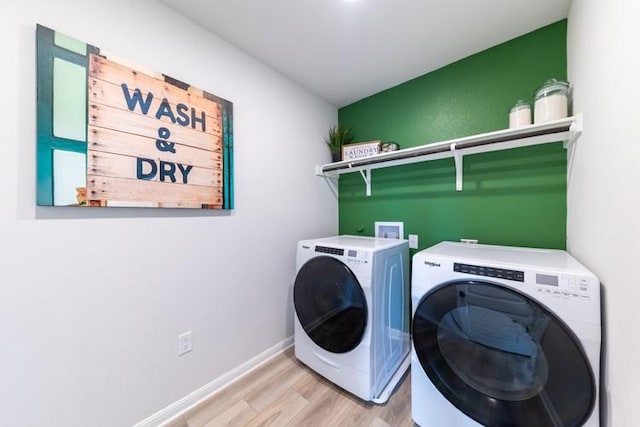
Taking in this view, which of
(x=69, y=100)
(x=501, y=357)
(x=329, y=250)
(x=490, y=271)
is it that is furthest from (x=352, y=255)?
(x=69, y=100)

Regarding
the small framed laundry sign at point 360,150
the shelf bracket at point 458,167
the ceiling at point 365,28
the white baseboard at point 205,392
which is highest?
the ceiling at point 365,28

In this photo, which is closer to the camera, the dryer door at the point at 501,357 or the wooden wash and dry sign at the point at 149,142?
the dryer door at the point at 501,357

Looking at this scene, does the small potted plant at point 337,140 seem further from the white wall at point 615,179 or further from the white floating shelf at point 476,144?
the white wall at point 615,179

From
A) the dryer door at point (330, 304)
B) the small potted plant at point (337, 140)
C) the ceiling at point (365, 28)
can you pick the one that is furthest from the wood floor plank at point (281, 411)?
the ceiling at point (365, 28)

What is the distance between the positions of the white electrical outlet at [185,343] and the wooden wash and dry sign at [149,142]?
74cm

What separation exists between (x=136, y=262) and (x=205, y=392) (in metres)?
0.90

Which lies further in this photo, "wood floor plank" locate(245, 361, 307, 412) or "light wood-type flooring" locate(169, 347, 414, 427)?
"wood floor plank" locate(245, 361, 307, 412)

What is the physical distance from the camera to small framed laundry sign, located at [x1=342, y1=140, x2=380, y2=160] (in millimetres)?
2023

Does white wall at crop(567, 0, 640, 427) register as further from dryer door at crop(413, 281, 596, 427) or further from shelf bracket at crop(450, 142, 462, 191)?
shelf bracket at crop(450, 142, 462, 191)

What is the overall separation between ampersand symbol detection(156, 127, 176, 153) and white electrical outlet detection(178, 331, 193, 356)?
3.39 feet

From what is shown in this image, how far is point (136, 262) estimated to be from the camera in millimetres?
1194

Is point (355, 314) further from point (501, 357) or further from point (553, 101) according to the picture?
point (553, 101)

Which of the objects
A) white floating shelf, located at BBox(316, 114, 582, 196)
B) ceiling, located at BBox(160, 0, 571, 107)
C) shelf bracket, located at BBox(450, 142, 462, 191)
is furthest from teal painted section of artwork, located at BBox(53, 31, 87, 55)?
shelf bracket, located at BBox(450, 142, 462, 191)

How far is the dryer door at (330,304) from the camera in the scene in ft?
4.66
